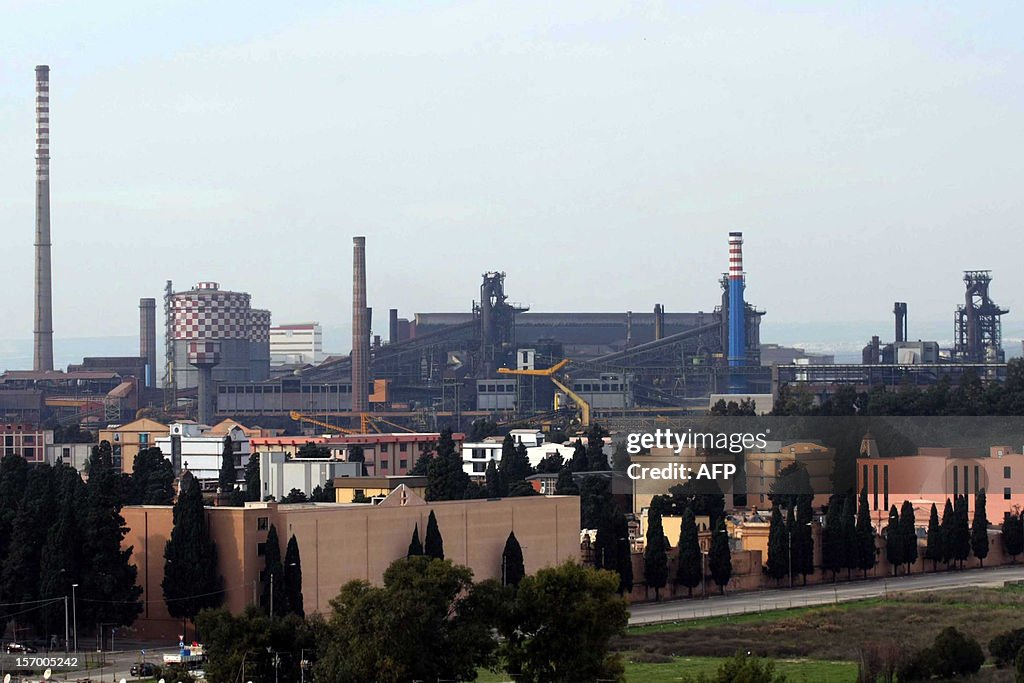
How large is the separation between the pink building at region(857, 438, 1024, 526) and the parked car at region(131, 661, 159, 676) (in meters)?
30.9

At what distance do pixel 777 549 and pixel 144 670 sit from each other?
2051 cm

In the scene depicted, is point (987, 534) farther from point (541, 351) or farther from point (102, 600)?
point (541, 351)

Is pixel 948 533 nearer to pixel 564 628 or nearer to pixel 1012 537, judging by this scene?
pixel 1012 537

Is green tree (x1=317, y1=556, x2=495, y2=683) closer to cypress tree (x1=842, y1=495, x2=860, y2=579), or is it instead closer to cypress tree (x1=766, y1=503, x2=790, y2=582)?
cypress tree (x1=766, y1=503, x2=790, y2=582)

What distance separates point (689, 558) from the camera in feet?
160

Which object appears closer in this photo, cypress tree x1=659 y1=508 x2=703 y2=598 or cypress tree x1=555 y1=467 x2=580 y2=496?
cypress tree x1=659 y1=508 x2=703 y2=598

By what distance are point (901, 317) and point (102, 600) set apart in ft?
273

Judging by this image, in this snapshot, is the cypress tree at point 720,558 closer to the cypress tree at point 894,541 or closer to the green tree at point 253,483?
the cypress tree at point 894,541

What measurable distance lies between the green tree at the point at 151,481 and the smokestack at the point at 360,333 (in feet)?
159

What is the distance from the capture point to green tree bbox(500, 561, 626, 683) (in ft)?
103

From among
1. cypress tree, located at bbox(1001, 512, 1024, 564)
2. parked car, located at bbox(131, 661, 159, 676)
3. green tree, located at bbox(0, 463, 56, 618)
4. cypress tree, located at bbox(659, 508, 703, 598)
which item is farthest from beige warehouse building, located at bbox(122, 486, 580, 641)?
cypress tree, located at bbox(1001, 512, 1024, 564)

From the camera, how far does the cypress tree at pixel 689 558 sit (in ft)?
159

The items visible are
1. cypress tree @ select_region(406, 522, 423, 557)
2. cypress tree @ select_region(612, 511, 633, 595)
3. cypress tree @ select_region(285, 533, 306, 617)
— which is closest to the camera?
cypress tree @ select_region(285, 533, 306, 617)

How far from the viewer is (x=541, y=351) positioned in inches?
4471
